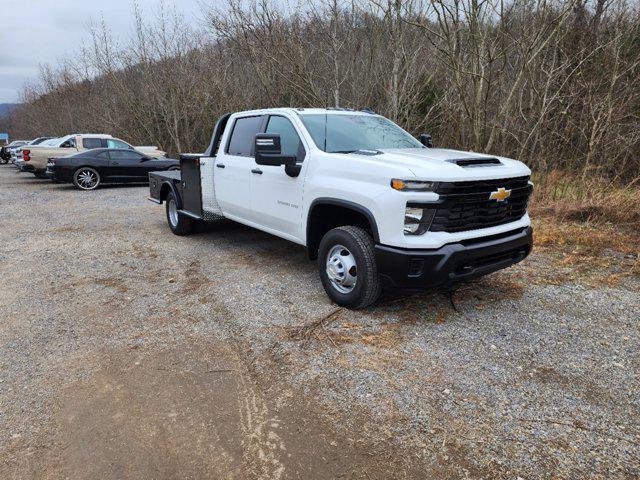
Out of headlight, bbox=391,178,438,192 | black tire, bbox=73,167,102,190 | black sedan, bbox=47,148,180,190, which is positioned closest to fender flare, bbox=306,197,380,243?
headlight, bbox=391,178,438,192

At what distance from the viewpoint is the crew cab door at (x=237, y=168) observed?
18.4 feet

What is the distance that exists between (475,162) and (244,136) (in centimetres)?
305

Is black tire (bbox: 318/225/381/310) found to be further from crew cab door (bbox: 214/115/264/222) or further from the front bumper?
crew cab door (bbox: 214/115/264/222)

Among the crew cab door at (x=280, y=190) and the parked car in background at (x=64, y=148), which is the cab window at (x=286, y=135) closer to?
the crew cab door at (x=280, y=190)

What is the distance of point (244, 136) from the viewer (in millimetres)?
5848

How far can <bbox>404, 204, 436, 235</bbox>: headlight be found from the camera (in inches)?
143

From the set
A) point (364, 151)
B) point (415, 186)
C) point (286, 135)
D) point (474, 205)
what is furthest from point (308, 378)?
point (286, 135)

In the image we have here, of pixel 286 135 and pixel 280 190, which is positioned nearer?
pixel 280 190

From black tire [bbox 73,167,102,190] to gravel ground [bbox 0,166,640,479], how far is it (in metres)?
10.2

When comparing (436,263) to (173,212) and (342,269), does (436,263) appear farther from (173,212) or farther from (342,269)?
(173,212)

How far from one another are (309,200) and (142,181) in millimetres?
12891

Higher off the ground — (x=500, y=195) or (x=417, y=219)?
(x=500, y=195)

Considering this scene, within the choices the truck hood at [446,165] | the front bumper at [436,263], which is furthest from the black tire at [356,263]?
the truck hood at [446,165]

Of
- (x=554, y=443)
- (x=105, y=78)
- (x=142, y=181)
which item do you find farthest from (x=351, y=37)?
(x=105, y=78)
